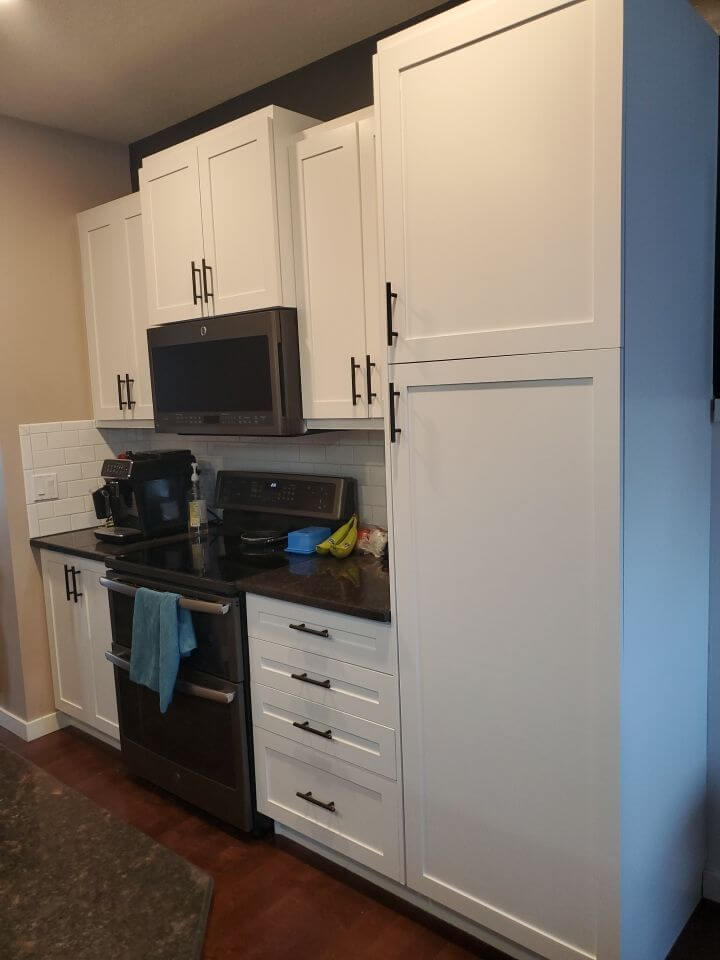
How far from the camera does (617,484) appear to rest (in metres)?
1.50

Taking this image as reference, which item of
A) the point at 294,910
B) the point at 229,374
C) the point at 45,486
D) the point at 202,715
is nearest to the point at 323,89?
the point at 229,374

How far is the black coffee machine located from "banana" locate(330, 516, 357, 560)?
2.94ft

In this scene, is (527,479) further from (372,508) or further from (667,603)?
(372,508)

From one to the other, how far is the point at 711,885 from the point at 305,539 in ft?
5.38

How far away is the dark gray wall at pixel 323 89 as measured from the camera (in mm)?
2502

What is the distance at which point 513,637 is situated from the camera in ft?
5.64

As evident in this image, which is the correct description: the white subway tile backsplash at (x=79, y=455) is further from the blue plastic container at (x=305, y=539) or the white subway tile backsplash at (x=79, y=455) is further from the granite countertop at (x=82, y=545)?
the blue plastic container at (x=305, y=539)

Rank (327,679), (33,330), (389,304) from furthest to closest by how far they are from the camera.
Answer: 1. (33,330)
2. (327,679)
3. (389,304)

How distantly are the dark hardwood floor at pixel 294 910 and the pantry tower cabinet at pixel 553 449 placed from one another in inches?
4.6

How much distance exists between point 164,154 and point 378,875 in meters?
2.54

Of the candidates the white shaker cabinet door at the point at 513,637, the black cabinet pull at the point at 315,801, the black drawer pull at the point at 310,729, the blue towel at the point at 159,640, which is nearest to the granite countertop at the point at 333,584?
the white shaker cabinet door at the point at 513,637

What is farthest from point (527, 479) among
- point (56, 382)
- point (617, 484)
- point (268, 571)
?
point (56, 382)

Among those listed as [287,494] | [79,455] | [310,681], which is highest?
[79,455]

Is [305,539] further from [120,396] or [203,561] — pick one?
[120,396]
